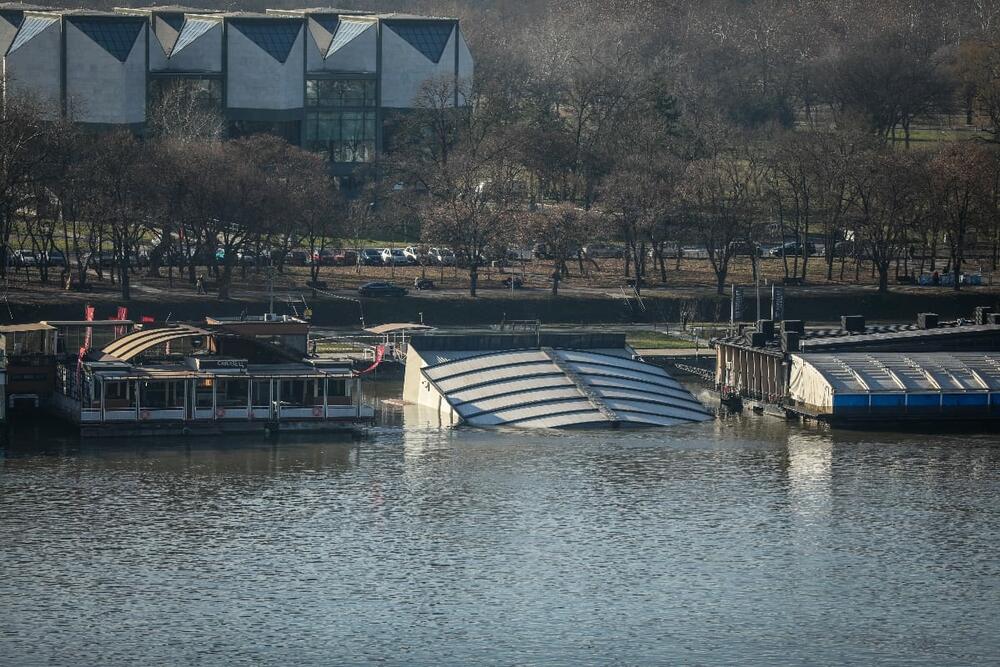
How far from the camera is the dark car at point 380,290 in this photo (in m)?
108

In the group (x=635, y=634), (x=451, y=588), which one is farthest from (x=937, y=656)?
(x=451, y=588)

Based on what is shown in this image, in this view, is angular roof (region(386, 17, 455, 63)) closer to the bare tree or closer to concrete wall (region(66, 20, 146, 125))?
concrete wall (region(66, 20, 146, 125))

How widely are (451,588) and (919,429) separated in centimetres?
3106

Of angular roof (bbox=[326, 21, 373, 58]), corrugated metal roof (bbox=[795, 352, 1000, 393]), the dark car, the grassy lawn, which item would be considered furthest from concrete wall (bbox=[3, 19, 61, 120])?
corrugated metal roof (bbox=[795, 352, 1000, 393])

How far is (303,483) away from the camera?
2534 inches

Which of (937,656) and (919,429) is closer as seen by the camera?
(937,656)

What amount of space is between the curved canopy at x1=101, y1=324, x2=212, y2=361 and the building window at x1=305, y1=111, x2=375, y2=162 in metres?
56.8

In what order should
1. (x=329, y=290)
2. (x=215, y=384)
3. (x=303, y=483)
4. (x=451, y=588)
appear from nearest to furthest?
(x=451, y=588) → (x=303, y=483) → (x=215, y=384) → (x=329, y=290)

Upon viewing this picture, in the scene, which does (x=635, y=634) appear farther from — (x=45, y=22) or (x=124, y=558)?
(x=45, y=22)

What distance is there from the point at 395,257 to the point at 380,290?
13026mm

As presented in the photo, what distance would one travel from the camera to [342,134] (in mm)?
135375

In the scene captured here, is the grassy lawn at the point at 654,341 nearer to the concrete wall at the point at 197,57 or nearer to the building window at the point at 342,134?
the building window at the point at 342,134

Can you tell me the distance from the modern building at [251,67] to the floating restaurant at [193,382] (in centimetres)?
4453

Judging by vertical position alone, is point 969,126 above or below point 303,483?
above
